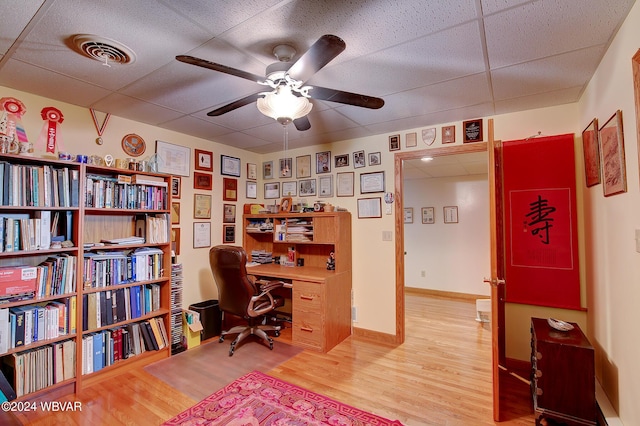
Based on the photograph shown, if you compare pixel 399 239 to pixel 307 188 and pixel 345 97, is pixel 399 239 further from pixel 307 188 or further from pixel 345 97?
pixel 345 97

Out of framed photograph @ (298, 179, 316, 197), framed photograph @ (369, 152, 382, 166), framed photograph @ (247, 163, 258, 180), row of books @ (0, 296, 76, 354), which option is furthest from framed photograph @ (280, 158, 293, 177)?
row of books @ (0, 296, 76, 354)

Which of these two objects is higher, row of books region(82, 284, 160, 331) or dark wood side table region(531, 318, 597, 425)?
row of books region(82, 284, 160, 331)

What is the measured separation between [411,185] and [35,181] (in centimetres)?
552

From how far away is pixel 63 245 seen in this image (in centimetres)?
228

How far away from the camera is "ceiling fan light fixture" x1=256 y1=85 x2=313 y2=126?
179cm

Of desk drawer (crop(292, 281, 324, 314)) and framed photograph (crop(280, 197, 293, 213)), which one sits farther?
framed photograph (crop(280, 197, 293, 213))

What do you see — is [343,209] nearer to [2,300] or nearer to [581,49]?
[581,49]

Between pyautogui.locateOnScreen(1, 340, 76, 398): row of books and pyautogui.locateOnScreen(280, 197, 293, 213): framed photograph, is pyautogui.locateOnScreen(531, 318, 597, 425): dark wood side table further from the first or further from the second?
pyautogui.locateOnScreen(1, 340, 76, 398): row of books

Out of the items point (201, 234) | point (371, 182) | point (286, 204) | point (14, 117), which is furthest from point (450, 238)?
point (14, 117)

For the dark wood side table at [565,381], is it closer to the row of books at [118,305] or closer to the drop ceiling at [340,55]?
the drop ceiling at [340,55]

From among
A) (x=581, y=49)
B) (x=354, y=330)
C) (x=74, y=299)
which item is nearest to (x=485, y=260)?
(x=354, y=330)

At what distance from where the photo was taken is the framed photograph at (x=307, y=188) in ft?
13.0

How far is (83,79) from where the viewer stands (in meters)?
2.14

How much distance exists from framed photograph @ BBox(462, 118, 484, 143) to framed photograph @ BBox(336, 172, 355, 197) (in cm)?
127
